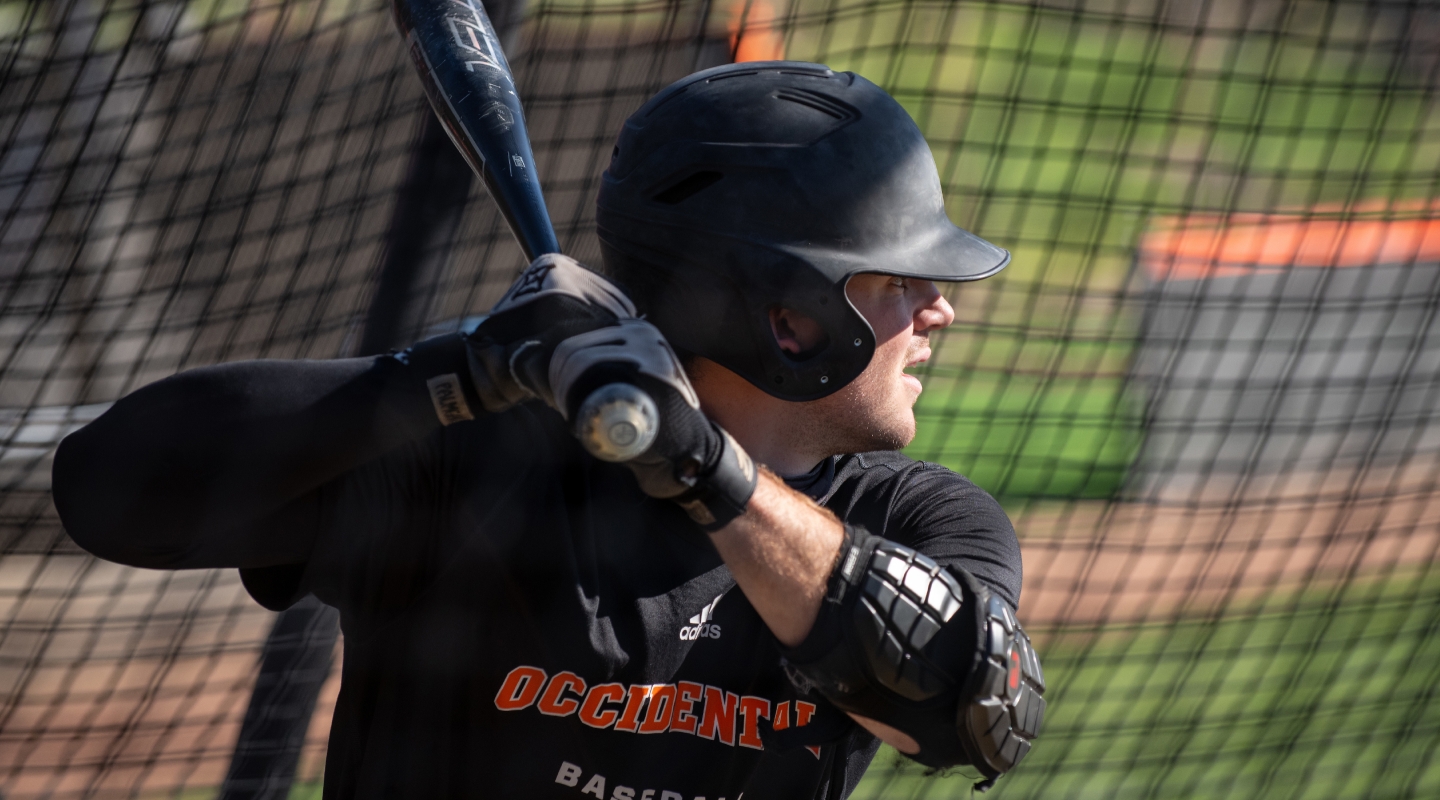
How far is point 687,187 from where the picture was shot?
1542mm

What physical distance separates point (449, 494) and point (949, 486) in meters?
0.75

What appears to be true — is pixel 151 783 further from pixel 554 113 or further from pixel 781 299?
pixel 781 299

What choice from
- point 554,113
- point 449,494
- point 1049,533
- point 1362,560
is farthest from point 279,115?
point 1362,560

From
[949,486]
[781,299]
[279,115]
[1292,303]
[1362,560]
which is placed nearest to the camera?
[781,299]

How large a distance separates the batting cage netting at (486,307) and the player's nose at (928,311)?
2.80ft

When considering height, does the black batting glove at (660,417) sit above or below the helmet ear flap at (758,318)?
above

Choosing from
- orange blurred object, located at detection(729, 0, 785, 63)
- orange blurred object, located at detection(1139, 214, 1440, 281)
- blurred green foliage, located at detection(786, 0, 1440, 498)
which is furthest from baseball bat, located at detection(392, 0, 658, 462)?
orange blurred object, located at detection(1139, 214, 1440, 281)

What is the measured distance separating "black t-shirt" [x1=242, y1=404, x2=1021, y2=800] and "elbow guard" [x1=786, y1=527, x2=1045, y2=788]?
13 centimetres

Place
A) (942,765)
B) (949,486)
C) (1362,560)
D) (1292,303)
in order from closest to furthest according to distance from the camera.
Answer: (942,765) → (949,486) → (1362,560) → (1292,303)

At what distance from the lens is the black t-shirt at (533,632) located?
1357 millimetres

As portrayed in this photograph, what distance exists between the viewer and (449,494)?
1370 millimetres

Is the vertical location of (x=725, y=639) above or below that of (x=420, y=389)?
below

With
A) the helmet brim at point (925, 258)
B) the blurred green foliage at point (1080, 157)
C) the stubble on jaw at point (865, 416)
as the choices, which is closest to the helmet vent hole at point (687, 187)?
the helmet brim at point (925, 258)

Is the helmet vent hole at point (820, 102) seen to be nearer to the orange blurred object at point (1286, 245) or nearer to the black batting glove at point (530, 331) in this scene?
the black batting glove at point (530, 331)
